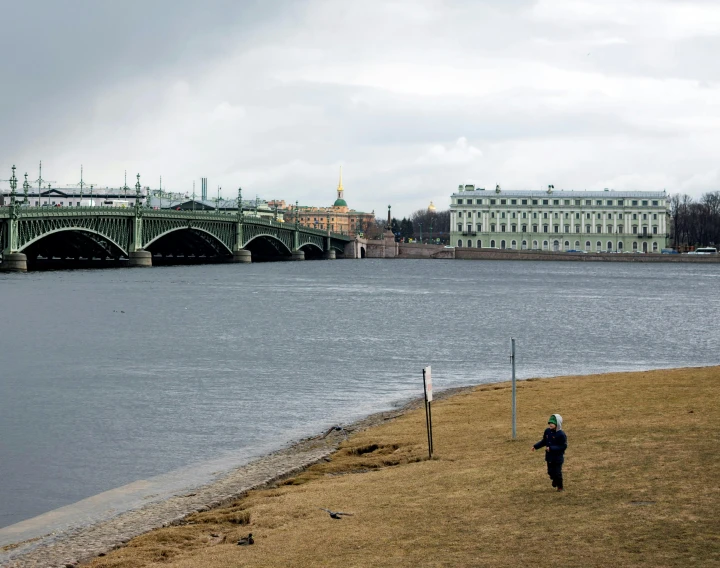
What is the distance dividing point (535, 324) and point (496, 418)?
3437 cm

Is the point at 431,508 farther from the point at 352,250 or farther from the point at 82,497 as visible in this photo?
the point at 352,250

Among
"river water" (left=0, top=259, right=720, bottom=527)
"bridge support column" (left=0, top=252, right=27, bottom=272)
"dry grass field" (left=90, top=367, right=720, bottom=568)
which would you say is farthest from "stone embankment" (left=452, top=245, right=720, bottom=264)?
"dry grass field" (left=90, top=367, right=720, bottom=568)

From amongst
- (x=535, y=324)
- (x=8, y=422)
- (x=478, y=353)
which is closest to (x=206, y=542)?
(x=8, y=422)

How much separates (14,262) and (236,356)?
56.8 m

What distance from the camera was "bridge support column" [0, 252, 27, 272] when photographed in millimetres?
89000

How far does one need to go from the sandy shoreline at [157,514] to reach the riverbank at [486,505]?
0.64ft

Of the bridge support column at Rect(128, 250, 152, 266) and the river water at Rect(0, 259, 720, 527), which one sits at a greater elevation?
the bridge support column at Rect(128, 250, 152, 266)

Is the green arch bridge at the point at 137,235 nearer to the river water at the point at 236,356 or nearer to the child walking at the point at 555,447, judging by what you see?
the river water at the point at 236,356

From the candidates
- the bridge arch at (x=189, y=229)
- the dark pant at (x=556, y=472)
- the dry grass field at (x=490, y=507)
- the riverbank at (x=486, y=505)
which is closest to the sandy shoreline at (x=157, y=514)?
the riverbank at (x=486, y=505)

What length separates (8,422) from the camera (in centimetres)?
2461

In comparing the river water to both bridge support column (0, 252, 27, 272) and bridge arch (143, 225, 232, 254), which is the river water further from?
bridge arch (143, 225, 232, 254)

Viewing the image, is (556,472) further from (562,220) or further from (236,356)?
(562,220)

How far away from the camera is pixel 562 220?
7160 inches

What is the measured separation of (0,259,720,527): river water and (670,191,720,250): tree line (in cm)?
9965
